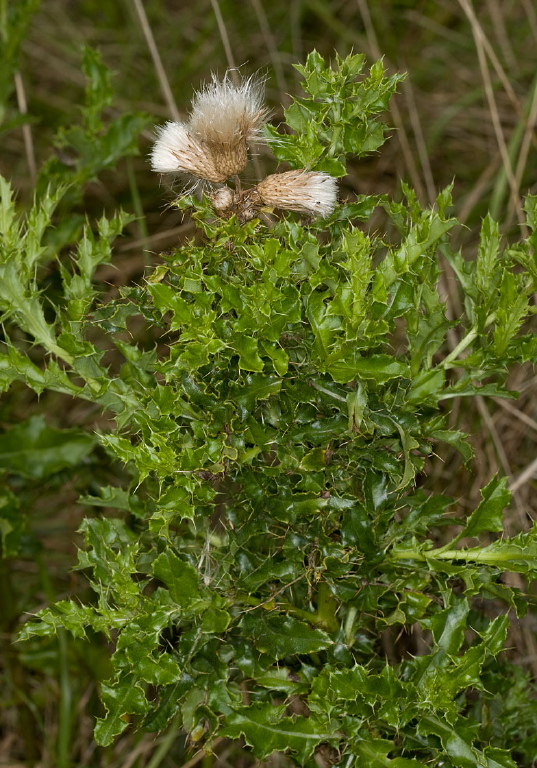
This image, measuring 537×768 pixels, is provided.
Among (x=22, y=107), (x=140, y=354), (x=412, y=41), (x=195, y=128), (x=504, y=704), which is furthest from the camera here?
(x=412, y=41)

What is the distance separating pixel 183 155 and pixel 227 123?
0.29 feet

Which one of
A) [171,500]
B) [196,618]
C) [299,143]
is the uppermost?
[299,143]

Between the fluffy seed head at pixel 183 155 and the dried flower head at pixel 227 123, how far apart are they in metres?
0.01

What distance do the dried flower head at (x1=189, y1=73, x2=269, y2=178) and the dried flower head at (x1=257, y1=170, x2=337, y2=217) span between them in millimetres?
71

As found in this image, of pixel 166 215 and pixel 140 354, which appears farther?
pixel 166 215

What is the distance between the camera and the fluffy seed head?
1.41 metres

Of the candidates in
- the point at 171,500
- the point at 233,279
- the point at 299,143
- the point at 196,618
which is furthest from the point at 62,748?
the point at 299,143

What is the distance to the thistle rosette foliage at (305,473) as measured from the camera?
1.32 meters

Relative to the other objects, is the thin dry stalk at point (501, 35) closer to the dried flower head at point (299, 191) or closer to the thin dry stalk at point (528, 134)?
the thin dry stalk at point (528, 134)

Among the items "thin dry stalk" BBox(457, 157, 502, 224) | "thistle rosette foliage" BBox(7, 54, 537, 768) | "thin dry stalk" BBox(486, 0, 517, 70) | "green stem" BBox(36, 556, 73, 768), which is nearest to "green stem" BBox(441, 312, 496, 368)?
"thistle rosette foliage" BBox(7, 54, 537, 768)

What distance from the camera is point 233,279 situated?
1355 millimetres

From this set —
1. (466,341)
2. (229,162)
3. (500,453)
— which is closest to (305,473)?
(466,341)

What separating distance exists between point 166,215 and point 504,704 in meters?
2.50

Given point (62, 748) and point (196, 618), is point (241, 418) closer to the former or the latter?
point (196, 618)
